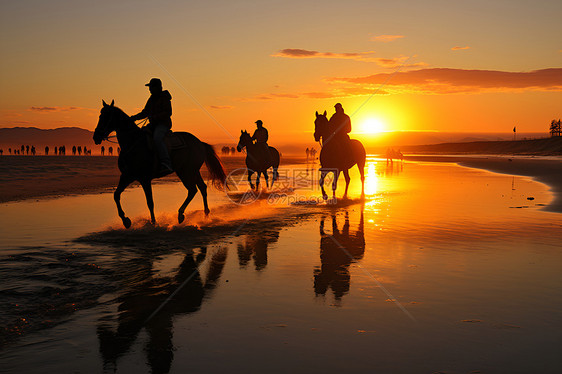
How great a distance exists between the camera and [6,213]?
43.4 feet

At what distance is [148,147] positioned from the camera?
10.9m

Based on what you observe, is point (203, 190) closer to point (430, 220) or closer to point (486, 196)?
point (430, 220)

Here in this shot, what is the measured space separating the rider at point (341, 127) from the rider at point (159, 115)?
27.5 ft

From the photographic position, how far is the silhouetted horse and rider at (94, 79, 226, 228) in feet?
34.8

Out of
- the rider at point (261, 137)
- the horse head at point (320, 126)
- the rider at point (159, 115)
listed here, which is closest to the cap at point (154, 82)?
the rider at point (159, 115)

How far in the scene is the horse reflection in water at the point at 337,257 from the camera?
6234mm

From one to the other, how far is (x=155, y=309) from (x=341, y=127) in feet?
A: 46.6

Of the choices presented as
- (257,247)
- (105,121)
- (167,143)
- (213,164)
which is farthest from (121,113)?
(257,247)

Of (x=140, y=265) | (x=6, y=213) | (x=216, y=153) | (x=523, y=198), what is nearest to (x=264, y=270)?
(x=140, y=265)

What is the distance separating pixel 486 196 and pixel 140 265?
1515cm

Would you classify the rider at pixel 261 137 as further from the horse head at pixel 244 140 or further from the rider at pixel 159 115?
the rider at pixel 159 115

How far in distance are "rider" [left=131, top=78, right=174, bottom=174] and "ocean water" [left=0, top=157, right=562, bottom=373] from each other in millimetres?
1639

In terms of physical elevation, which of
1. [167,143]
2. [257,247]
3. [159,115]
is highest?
[159,115]

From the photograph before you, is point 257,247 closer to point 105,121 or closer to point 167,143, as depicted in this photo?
point 167,143
